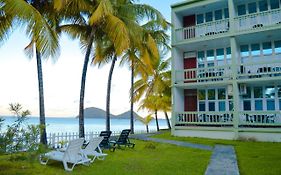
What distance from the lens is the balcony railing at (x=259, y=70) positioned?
16.1 meters

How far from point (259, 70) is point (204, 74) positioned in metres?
3.51

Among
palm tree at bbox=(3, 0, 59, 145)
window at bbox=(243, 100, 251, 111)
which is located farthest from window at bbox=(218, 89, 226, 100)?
palm tree at bbox=(3, 0, 59, 145)

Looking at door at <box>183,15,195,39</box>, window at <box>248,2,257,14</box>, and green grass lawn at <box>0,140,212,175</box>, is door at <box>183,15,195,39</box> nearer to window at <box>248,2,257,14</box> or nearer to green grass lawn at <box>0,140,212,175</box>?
window at <box>248,2,257,14</box>

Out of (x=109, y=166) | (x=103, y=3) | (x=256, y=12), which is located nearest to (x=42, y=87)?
(x=103, y=3)

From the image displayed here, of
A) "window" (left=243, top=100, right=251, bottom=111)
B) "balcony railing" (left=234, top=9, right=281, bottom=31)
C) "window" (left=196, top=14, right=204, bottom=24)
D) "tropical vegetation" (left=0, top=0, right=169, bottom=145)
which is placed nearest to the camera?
"tropical vegetation" (left=0, top=0, right=169, bottom=145)

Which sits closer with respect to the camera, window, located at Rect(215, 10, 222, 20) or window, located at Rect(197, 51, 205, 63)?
window, located at Rect(215, 10, 222, 20)

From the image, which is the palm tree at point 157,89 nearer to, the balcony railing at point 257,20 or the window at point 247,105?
Result: the window at point 247,105

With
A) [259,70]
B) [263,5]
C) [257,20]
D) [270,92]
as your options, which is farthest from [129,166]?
[263,5]

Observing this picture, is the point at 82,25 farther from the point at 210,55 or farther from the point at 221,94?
the point at 221,94

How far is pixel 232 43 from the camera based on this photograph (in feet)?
56.3

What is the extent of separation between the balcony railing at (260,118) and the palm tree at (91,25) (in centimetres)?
827

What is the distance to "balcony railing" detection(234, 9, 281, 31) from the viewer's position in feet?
53.8

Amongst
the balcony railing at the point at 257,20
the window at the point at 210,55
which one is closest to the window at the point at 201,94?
the window at the point at 210,55

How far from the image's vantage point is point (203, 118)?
714 inches
